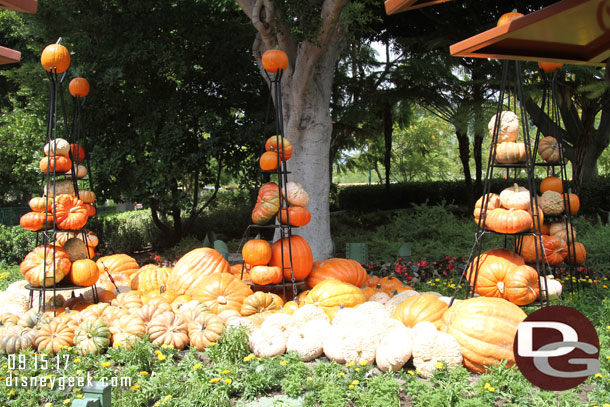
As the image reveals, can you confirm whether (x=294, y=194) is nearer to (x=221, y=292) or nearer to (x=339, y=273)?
(x=339, y=273)

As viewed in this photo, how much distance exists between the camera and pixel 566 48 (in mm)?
2475

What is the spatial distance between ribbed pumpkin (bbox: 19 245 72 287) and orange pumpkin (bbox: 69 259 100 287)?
9cm

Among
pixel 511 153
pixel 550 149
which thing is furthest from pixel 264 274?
pixel 550 149

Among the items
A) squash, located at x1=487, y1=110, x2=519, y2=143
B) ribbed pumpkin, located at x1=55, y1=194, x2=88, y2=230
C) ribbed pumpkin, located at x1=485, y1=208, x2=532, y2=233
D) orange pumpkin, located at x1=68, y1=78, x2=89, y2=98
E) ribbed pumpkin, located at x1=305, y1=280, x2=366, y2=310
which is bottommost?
ribbed pumpkin, located at x1=305, y1=280, x2=366, y2=310

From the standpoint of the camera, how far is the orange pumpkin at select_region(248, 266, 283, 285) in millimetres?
5516

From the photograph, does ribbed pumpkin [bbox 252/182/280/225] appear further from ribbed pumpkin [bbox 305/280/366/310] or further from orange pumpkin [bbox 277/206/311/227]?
ribbed pumpkin [bbox 305/280/366/310]

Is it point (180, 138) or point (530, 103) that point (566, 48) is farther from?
point (530, 103)

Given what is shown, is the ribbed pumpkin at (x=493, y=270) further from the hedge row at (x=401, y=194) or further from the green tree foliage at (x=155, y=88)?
the hedge row at (x=401, y=194)

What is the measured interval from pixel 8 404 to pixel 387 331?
2.79 metres

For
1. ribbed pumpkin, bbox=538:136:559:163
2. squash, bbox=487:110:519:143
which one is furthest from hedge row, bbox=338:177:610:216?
squash, bbox=487:110:519:143

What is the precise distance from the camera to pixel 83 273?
5.24m

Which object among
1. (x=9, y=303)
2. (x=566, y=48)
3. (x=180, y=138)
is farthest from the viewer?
(x=180, y=138)

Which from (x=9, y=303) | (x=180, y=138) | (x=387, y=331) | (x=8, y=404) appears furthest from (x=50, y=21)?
(x=387, y=331)

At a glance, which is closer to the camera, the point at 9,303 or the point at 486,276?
the point at 486,276
